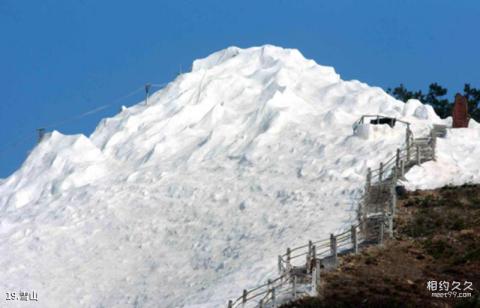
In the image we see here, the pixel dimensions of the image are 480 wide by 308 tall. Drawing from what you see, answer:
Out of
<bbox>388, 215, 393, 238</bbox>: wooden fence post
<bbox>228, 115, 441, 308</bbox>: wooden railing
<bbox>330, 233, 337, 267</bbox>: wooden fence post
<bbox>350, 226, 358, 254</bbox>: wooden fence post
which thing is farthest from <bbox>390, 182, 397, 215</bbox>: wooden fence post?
<bbox>330, 233, 337, 267</bbox>: wooden fence post

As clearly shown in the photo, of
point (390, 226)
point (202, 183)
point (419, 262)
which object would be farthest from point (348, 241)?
point (202, 183)

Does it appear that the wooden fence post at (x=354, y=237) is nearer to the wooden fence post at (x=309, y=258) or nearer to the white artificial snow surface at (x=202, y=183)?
the wooden fence post at (x=309, y=258)

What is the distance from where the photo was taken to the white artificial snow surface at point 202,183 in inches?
1791

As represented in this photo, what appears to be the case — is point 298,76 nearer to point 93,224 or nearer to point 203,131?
point 203,131

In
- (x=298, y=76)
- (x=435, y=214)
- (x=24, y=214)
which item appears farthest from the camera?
(x=298, y=76)

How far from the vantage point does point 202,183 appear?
170ft

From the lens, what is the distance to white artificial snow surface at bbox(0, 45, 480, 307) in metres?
45.5

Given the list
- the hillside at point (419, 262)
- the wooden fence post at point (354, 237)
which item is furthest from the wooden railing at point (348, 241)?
the hillside at point (419, 262)

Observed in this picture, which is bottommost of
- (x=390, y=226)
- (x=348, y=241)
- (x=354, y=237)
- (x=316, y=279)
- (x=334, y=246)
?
(x=316, y=279)

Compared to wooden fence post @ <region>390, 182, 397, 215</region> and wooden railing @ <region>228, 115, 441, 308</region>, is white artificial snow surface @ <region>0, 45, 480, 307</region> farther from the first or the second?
wooden fence post @ <region>390, 182, 397, 215</region>

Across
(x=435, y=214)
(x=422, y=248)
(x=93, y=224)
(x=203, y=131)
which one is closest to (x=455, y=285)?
(x=422, y=248)

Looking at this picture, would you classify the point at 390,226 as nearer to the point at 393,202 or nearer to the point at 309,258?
the point at 393,202

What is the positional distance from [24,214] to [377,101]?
18.5 metres

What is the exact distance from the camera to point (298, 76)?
2454 inches
